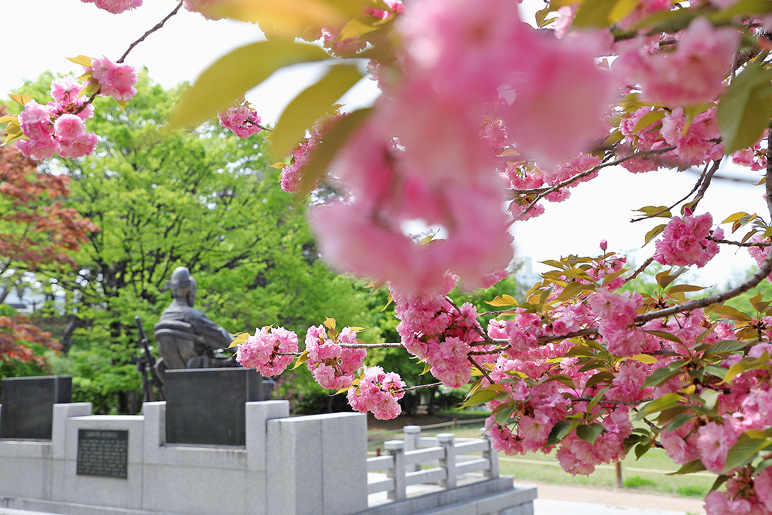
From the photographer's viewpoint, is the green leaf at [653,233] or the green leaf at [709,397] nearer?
the green leaf at [709,397]

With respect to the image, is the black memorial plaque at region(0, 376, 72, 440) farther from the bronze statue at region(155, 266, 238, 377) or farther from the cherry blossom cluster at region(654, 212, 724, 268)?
the cherry blossom cluster at region(654, 212, 724, 268)

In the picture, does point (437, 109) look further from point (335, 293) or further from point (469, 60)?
point (335, 293)

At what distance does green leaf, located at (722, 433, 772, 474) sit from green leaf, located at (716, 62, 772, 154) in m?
0.48

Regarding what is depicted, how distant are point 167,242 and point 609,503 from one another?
9.78 m

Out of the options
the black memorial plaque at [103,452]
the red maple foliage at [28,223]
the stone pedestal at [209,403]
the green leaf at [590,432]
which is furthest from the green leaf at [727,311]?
the red maple foliage at [28,223]

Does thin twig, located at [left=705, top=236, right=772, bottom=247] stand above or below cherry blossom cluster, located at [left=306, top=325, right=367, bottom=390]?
above

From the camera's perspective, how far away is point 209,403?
6.49 m

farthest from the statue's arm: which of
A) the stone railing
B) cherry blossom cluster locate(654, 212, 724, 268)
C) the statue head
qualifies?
Answer: cherry blossom cluster locate(654, 212, 724, 268)

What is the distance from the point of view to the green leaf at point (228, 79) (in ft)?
1.48

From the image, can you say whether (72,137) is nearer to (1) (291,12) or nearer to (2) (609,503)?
(1) (291,12)

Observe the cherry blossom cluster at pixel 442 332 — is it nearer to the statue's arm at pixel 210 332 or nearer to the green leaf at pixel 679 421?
the green leaf at pixel 679 421

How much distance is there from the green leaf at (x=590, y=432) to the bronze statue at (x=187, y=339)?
6700mm

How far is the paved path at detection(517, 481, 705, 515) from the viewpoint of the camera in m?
8.41

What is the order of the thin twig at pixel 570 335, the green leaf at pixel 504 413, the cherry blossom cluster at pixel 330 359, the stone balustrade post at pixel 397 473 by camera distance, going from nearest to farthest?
the green leaf at pixel 504 413 < the thin twig at pixel 570 335 < the cherry blossom cluster at pixel 330 359 < the stone balustrade post at pixel 397 473
